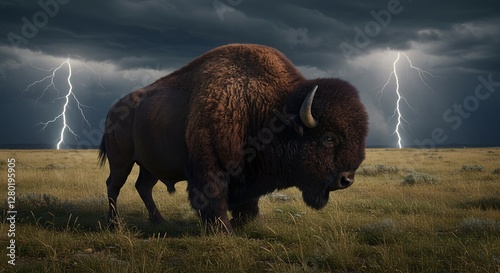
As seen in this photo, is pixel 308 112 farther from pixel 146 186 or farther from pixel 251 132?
pixel 146 186

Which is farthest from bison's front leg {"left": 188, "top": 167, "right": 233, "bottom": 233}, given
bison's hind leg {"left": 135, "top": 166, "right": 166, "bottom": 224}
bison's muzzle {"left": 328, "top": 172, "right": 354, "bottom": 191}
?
bison's hind leg {"left": 135, "top": 166, "right": 166, "bottom": 224}

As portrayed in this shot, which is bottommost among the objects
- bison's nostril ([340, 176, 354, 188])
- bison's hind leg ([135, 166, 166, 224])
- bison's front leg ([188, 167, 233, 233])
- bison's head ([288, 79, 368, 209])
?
bison's hind leg ([135, 166, 166, 224])

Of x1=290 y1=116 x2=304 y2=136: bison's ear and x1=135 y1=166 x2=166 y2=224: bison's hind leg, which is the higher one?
x1=290 y1=116 x2=304 y2=136: bison's ear

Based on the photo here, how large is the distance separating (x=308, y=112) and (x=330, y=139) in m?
0.49

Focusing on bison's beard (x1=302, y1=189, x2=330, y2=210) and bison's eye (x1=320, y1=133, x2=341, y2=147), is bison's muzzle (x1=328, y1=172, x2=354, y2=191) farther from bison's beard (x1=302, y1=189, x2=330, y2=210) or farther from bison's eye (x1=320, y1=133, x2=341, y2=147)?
bison's eye (x1=320, y1=133, x2=341, y2=147)

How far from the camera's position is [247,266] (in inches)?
163

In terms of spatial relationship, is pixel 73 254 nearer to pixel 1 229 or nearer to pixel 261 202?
pixel 1 229

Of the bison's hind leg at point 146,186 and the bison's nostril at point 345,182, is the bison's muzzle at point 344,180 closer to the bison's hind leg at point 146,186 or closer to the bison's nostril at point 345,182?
the bison's nostril at point 345,182

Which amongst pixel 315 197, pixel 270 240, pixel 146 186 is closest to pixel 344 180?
pixel 315 197

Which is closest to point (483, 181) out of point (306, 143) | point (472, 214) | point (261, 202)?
point (472, 214)

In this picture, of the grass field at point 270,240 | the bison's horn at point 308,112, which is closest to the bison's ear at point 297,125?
the bison's horn at point 308,112

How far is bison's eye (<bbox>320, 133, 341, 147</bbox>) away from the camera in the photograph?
18.7 ft

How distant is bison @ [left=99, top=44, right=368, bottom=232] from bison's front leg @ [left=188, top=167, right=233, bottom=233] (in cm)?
1

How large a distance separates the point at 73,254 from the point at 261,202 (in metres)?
5.57
